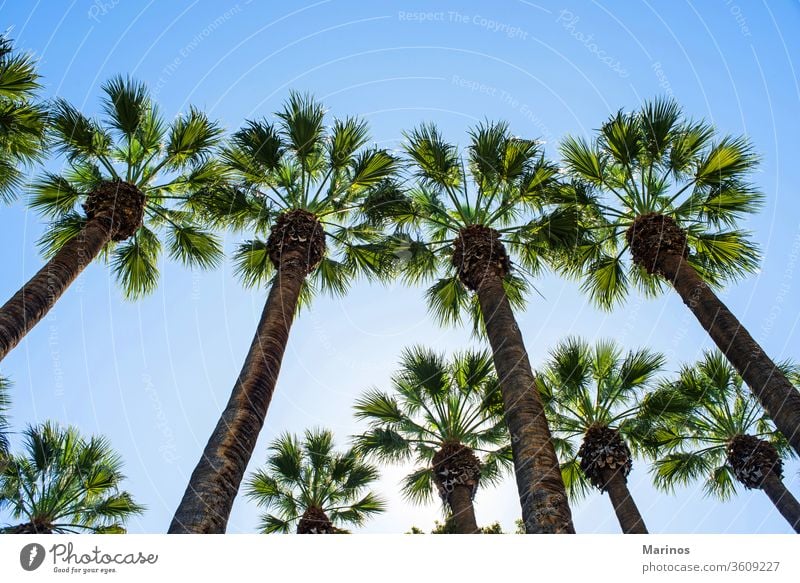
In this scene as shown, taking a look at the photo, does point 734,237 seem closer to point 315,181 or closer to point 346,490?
point 315,181

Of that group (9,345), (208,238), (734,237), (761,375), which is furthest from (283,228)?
(734,237)

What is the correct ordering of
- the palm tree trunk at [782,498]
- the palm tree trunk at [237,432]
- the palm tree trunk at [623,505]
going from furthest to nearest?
the palm tree trunk at [782,498] < the palm tree trunk at [623,505] < the palm tree trunk at [237,432]

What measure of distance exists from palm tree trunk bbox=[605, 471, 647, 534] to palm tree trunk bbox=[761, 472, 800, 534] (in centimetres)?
326

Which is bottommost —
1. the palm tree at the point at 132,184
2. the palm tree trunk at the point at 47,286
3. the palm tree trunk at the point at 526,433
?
the palm tree trunk at the point at 526,433

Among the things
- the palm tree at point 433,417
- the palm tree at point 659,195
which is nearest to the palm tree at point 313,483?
the palm tree at point 433,417

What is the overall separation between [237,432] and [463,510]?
6476 mm

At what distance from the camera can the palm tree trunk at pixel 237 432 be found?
219 inches

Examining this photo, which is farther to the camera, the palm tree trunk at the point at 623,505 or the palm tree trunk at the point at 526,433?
the palm tree trunk at the point at 623,505

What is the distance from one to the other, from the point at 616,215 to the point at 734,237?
8.34ft

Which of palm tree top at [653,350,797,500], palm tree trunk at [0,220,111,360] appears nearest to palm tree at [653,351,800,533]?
palm tree top at [653,350,797,500]

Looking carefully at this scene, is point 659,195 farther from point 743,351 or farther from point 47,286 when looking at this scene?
point 47,286
